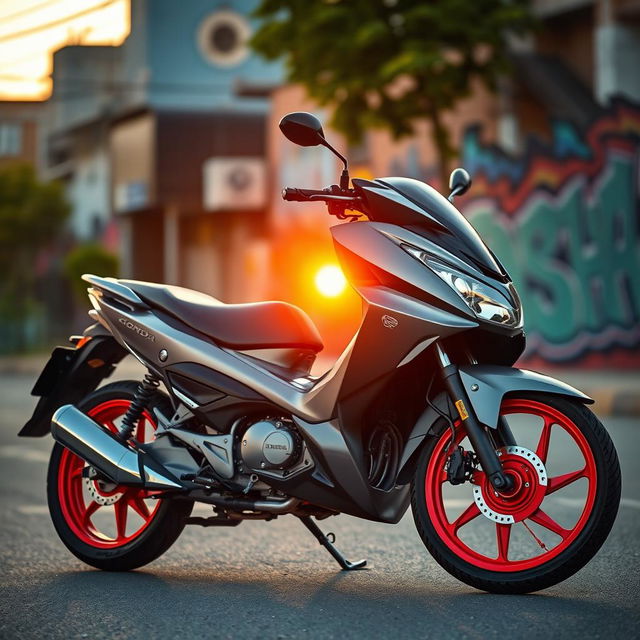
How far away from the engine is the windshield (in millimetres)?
864

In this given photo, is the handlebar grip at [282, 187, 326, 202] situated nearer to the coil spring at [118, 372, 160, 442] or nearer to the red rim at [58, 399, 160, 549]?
the coil spring at [118, 372, 160, 442]

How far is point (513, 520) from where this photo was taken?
185 inches

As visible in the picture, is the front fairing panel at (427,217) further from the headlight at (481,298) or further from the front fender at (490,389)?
the front fender at (490,389)

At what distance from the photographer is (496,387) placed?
184 inches

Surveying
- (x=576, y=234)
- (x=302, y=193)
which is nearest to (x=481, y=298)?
(x=302, y=193)

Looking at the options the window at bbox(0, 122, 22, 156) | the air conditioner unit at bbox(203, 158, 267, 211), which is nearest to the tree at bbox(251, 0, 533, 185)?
the air conditioner unit at bbox(203, 158, 267, 211)

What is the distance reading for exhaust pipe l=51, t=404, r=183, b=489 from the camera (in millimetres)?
5289

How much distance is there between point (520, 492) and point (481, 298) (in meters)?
0.68

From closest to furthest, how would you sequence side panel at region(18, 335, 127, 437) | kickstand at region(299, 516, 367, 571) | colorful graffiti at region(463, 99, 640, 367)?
kickstand at region(299, 516, 367, 571), side panel at region(18, 335, 127, 437), colorful graffiti at region(463, 99, 640, 367)

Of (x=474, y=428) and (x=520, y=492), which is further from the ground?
(x=474, y=428)

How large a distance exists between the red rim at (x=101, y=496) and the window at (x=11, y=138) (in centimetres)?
7303

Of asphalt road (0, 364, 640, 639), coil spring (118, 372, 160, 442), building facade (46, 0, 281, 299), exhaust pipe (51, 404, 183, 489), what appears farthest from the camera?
building facade (46, 0, 281, 299)

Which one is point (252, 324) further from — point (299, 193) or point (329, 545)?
point (329, 545)

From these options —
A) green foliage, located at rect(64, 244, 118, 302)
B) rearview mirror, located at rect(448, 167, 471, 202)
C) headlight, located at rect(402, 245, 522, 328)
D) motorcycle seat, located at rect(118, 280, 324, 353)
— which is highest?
rearview mirror, located at rect(448, 167, 471, 202)
